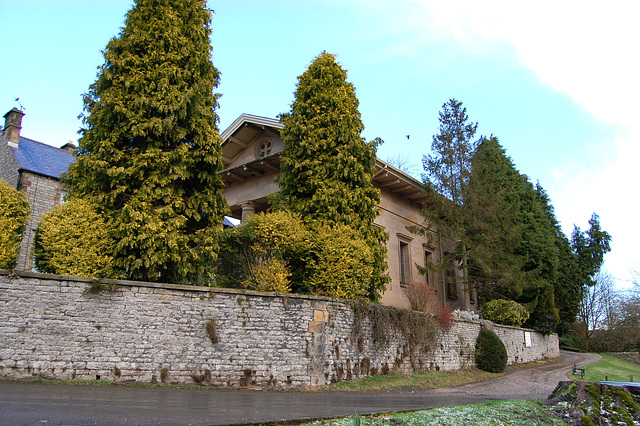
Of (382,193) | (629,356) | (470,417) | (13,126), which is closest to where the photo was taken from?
(470,417)

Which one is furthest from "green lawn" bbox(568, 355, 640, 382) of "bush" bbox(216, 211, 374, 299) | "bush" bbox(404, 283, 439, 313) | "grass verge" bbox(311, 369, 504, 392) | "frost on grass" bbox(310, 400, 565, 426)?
"frost on grass" bbox(310, 400, 565, 426)

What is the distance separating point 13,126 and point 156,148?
17809 mm

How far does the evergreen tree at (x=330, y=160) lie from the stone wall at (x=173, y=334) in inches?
145

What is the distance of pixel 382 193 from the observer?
75.0 ft

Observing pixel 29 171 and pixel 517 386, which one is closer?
pixel 517 386

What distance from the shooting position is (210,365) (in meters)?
10.9

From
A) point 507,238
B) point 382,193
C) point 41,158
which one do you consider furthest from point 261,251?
point 41,158

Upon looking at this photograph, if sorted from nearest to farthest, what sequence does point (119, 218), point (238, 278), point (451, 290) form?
point (119, 218)
point (238, 278)
point (451, 290)

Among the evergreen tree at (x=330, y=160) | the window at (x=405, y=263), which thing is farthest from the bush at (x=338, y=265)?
the window at (x=405, y=263)

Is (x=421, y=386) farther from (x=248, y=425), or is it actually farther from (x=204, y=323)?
(x=248, y=425)

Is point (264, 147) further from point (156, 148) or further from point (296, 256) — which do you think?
point (156, 148)

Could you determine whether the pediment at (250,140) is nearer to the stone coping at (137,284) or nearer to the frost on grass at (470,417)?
the stone coping at (137,284)

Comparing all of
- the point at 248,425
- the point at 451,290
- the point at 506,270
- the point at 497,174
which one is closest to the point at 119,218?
the point at 248,425

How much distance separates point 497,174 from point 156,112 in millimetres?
20893
